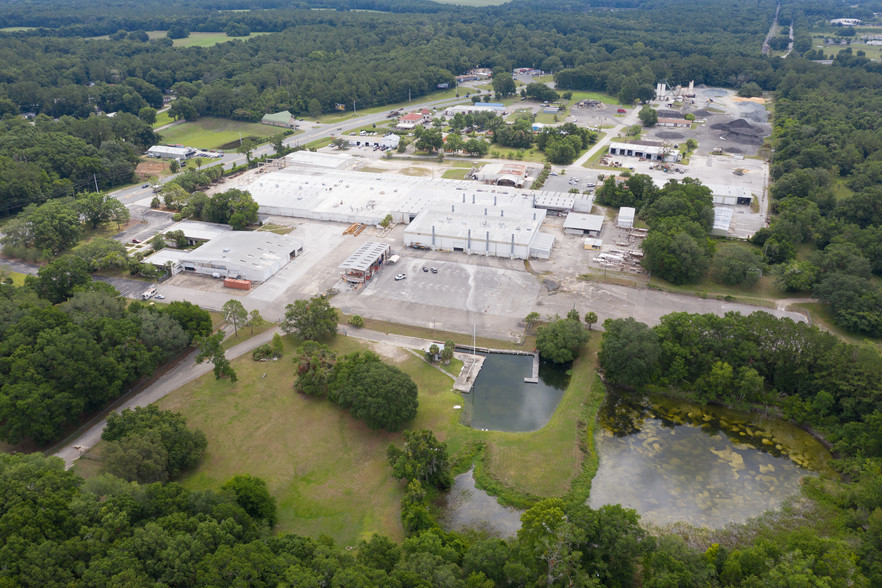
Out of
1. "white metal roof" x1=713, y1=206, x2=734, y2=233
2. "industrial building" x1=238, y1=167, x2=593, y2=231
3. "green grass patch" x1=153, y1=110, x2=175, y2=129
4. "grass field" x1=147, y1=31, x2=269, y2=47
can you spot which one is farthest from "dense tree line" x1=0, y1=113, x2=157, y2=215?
"grass field" x1=147, y1=31, x2=269, y2=47

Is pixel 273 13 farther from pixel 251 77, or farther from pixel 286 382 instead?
pixel 286 382

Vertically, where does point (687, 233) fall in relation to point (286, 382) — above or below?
above

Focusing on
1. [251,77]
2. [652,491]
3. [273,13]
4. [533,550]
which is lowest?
[652,491]

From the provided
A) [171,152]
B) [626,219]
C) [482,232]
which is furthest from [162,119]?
[626,219]

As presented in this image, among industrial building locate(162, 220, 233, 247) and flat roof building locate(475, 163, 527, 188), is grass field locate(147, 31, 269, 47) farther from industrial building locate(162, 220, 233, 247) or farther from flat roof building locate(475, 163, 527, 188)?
industrial building locate(162, 220, 233, 247)

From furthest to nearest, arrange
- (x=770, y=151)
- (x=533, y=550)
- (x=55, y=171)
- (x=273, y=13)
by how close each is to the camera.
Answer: (x=273, y=13), (x=770, y=151), (x=55, y=171), (x=533, y=550)

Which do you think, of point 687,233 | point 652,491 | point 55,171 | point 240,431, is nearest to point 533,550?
point 652,491
